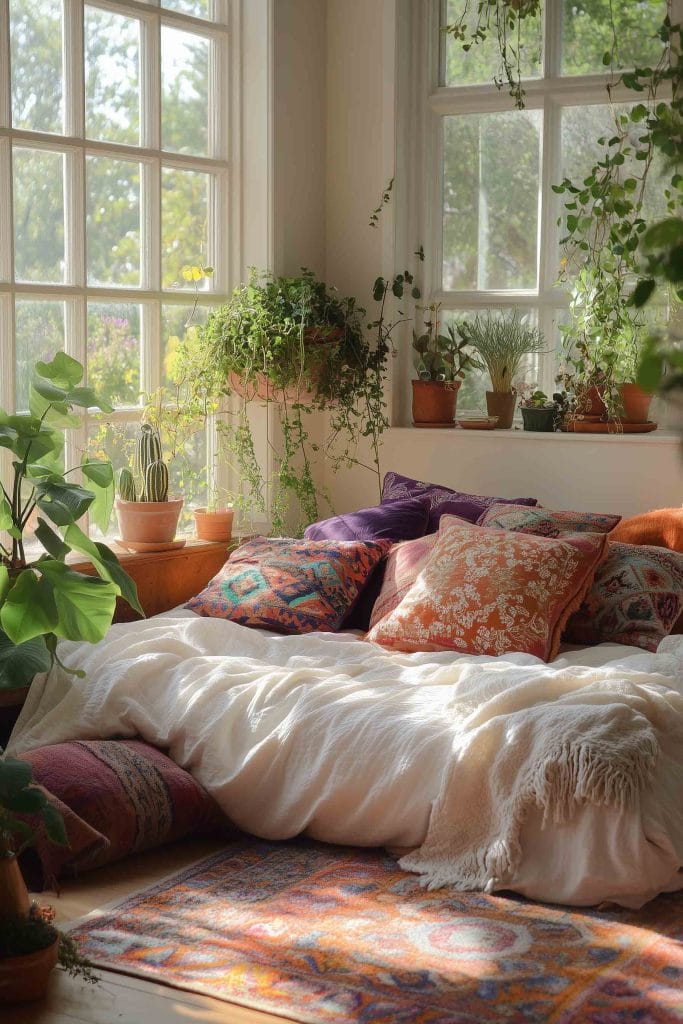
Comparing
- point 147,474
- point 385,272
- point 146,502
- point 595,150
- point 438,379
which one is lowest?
point 146,502

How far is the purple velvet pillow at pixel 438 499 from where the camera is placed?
427 centimetres

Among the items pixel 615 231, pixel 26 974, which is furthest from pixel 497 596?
pixel 26 974

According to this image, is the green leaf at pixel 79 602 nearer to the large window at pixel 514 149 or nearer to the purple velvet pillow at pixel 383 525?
the purple velvet pillow at pixel 383 525

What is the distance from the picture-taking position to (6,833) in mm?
2385

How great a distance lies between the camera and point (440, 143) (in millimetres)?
4977

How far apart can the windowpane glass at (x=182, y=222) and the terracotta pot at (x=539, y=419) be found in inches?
53.4

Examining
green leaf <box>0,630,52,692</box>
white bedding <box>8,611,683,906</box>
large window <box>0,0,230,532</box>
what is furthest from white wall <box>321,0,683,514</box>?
green leaf <box>0,630,52,692</box>

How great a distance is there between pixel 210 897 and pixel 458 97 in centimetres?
338

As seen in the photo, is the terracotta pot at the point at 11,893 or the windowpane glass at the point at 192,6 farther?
the windowpane glass at the point at 192,6

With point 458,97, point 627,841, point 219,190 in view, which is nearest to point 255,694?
point 627,841

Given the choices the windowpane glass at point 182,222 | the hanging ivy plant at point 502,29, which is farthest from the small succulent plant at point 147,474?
the hanging ivy plant at point 502,29

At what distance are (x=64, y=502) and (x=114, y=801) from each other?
28.7 inches

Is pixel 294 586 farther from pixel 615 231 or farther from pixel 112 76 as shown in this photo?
pixel 112 76

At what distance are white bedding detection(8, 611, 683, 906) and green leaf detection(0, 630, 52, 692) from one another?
1.52 feet
